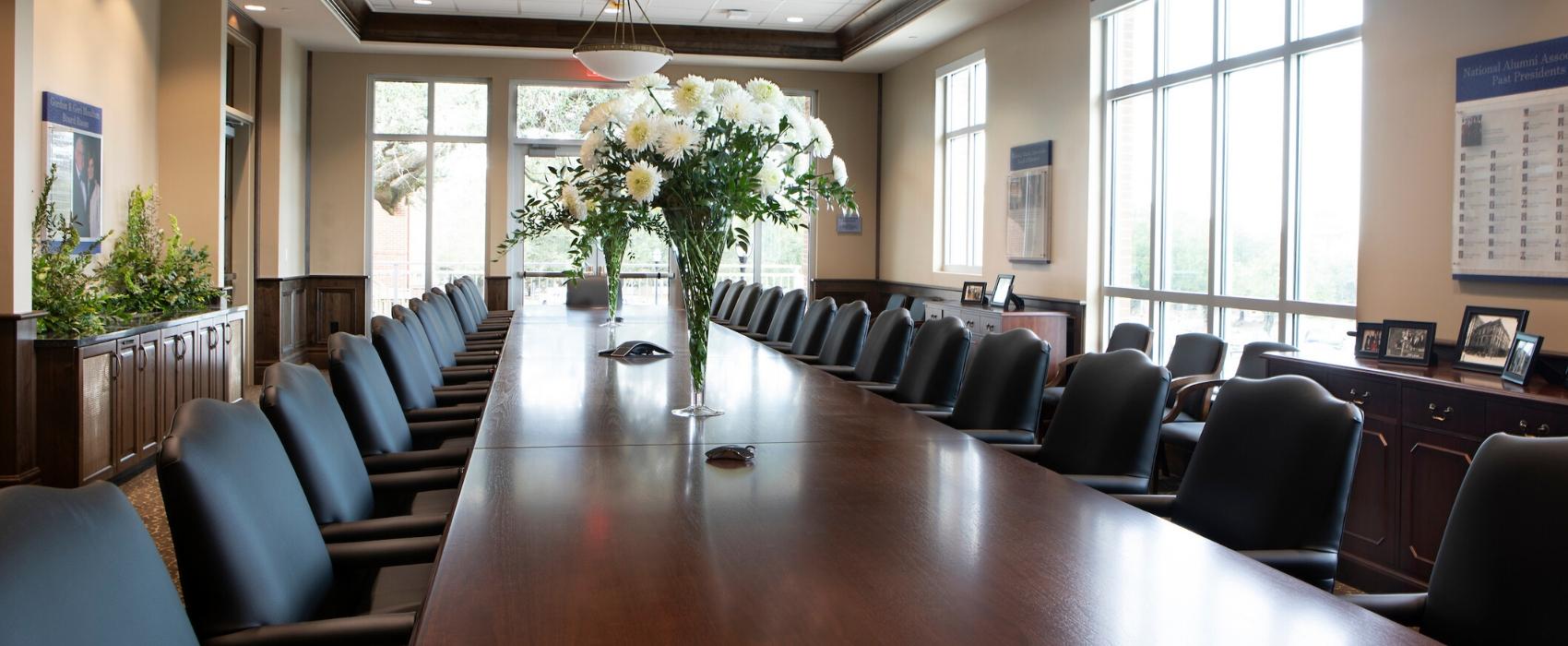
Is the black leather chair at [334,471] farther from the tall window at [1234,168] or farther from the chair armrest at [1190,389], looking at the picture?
the tall window at [1234,168]

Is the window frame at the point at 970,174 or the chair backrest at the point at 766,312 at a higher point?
the window frame at the point at 970,174

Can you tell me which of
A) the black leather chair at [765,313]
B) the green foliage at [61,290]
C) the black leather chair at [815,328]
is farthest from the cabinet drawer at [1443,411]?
the green foliage at [61,290]

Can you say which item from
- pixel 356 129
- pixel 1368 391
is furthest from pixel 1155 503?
pixel 356 129

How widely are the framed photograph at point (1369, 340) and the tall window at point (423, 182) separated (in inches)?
340

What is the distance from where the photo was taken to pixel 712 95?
271 centimetres

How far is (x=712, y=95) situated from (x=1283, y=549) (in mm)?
1608

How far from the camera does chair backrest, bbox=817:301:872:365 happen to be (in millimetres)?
5191

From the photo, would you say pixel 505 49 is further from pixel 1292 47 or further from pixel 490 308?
pixel 1292 47

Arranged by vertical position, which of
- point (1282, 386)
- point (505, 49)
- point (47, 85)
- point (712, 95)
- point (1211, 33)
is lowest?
point (1282, 386)

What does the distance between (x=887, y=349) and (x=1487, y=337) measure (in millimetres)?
2238

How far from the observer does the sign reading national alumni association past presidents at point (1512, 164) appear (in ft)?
13.3

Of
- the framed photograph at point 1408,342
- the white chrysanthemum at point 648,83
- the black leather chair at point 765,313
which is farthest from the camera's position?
the black leather chair at point 765,313

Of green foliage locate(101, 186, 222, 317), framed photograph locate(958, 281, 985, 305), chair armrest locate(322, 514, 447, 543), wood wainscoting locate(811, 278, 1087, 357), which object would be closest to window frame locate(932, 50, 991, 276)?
wood wainscoting locate(811, 278, 1087, 357)

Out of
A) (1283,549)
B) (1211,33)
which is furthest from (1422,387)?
(1211,33)
